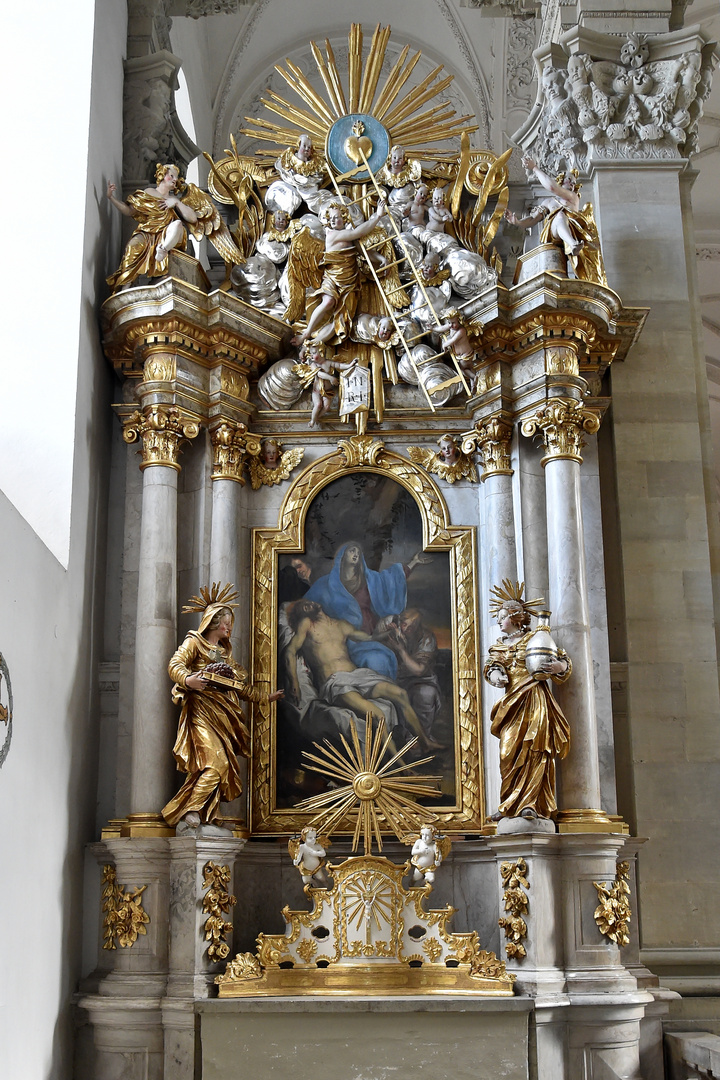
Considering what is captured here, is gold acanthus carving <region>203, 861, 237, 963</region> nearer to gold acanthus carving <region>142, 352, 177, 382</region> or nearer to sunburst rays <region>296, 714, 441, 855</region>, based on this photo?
sunburst rays <region>296, 714, 441, 855</region>

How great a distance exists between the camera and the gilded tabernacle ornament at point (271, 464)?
35.0 feet

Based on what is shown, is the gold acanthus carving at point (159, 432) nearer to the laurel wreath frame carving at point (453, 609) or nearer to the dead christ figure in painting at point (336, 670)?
the laurel wreath frame carving at point (453, 609)

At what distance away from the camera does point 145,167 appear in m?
11.4

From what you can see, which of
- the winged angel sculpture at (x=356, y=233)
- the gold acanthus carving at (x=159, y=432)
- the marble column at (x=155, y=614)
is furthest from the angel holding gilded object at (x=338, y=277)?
the marble column at (x=155, y=614)

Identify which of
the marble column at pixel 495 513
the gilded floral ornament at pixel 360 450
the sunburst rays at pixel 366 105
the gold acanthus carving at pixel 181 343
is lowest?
the marble column at pixel 495 513

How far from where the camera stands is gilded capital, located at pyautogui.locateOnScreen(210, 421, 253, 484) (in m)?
10.4

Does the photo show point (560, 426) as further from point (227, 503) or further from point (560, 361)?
point (227, 503)

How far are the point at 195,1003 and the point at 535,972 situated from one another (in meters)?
2.39

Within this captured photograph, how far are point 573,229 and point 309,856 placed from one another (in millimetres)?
5506

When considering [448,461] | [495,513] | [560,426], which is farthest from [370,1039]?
[560,426]

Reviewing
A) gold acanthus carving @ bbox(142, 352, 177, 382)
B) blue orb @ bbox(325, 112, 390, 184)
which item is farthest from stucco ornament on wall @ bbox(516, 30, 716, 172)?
gold acanthus carving @ bbox(142, 352, 177, 382)

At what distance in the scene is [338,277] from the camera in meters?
10.7

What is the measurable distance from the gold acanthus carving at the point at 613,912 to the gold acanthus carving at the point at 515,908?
52cm

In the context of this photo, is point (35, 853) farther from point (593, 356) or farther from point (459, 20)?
point (459, 20)
